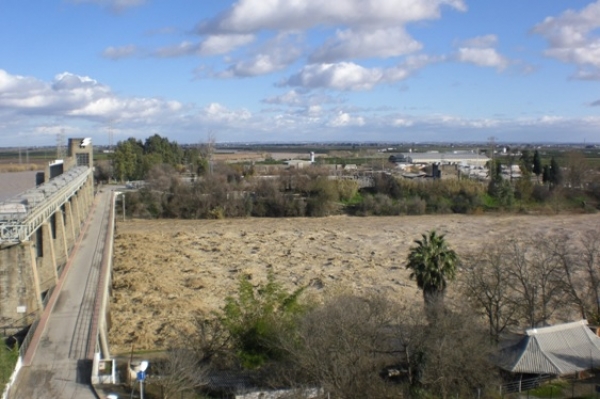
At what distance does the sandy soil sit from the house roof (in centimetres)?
1193

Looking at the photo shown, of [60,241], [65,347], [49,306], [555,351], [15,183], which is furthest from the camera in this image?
[15,183]

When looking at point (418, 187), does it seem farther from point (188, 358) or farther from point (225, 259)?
point (188, 358)

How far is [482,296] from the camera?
961 inches

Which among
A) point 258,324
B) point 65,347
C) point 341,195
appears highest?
point 258,324

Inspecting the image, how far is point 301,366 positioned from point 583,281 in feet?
61.8

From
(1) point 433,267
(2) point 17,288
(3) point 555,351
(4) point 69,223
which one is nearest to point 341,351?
(1) point 433,267

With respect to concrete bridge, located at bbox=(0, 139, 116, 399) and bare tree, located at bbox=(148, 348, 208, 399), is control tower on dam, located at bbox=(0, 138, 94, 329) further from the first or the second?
bare tree, located at bbox=(148, 348, 208, 399)

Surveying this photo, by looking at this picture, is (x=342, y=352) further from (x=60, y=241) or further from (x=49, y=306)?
(x=60, y=241)

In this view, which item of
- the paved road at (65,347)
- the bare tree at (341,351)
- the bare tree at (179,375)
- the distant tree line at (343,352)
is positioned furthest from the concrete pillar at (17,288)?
the bare tree at (341,351)

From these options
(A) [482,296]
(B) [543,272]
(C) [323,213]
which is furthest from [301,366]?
(C) [323,213]

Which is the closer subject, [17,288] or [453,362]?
[453,362]

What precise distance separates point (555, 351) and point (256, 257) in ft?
88.4

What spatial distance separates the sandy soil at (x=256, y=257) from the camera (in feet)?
100

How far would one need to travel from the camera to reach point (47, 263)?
2998cm
